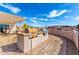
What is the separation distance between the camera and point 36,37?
11.1ft

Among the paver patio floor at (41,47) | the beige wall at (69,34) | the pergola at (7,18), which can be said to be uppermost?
the pergola at (7,18)

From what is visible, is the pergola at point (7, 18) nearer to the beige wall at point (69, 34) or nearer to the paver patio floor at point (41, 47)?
the paver patio floor at point (41, 47)

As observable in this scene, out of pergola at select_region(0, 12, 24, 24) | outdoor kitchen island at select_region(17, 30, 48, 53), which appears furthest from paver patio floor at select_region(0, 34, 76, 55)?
pergola at select_region(0, 12, 24, 24)

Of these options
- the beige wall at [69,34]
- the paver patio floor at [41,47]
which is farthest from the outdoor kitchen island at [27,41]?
the beige wall at [69,34]

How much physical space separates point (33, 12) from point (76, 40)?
1006 mm

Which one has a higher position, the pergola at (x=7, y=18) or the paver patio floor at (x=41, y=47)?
the pergola at (x=7, y=18)

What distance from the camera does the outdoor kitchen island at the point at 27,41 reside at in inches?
130

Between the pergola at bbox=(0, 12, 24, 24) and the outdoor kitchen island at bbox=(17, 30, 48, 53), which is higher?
the pergola at bbox=(0, 12, 24, 24)

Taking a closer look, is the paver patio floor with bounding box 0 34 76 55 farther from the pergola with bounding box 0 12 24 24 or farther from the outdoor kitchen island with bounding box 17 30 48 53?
the pergola with bounding box 0 12 24 24

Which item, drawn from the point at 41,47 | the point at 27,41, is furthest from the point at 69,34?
the point at 27,41

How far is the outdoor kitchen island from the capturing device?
3297 millimetres

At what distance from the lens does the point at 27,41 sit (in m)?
3.30

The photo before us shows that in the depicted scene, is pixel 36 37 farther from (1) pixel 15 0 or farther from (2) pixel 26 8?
(1) pixel 15 0
